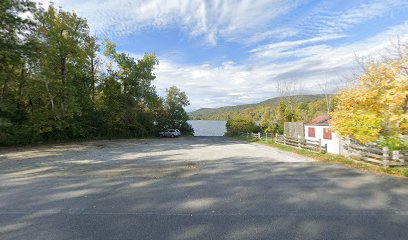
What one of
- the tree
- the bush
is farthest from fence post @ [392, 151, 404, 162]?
the bush

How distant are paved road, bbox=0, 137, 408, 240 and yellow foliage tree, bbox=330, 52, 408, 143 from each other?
1.97m

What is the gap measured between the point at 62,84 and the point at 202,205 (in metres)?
22.0

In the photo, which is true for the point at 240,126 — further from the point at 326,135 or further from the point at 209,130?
the point at 209,130

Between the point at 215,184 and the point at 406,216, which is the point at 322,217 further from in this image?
the point at 215,184

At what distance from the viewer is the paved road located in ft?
11.5

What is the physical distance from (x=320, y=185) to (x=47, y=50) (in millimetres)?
22241

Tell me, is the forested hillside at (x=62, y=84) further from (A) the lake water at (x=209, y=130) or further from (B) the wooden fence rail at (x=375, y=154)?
(A) the lake water at (x=209, y=130)

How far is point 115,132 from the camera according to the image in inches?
1118

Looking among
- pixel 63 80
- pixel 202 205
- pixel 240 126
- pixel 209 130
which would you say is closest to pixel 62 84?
pixel 63 80

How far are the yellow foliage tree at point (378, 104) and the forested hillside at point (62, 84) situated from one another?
20.5m

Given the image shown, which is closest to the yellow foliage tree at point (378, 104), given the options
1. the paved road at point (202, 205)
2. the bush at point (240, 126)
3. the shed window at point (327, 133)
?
the paved road at point (202, 205)

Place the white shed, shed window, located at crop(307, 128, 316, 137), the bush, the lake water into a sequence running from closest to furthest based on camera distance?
1. the white shed
2. shed window, located at crop(307, 128, 316, 137)
3. the bush
4. the lake water

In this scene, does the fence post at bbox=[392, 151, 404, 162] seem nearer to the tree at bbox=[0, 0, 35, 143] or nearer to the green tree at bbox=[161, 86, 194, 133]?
the tree at bbox=[0, 0, 35, 143]

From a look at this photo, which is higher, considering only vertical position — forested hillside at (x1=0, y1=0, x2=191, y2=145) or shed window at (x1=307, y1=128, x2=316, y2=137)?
forested hillside at (x1=0, y1=0, x2=191, y2=145)
